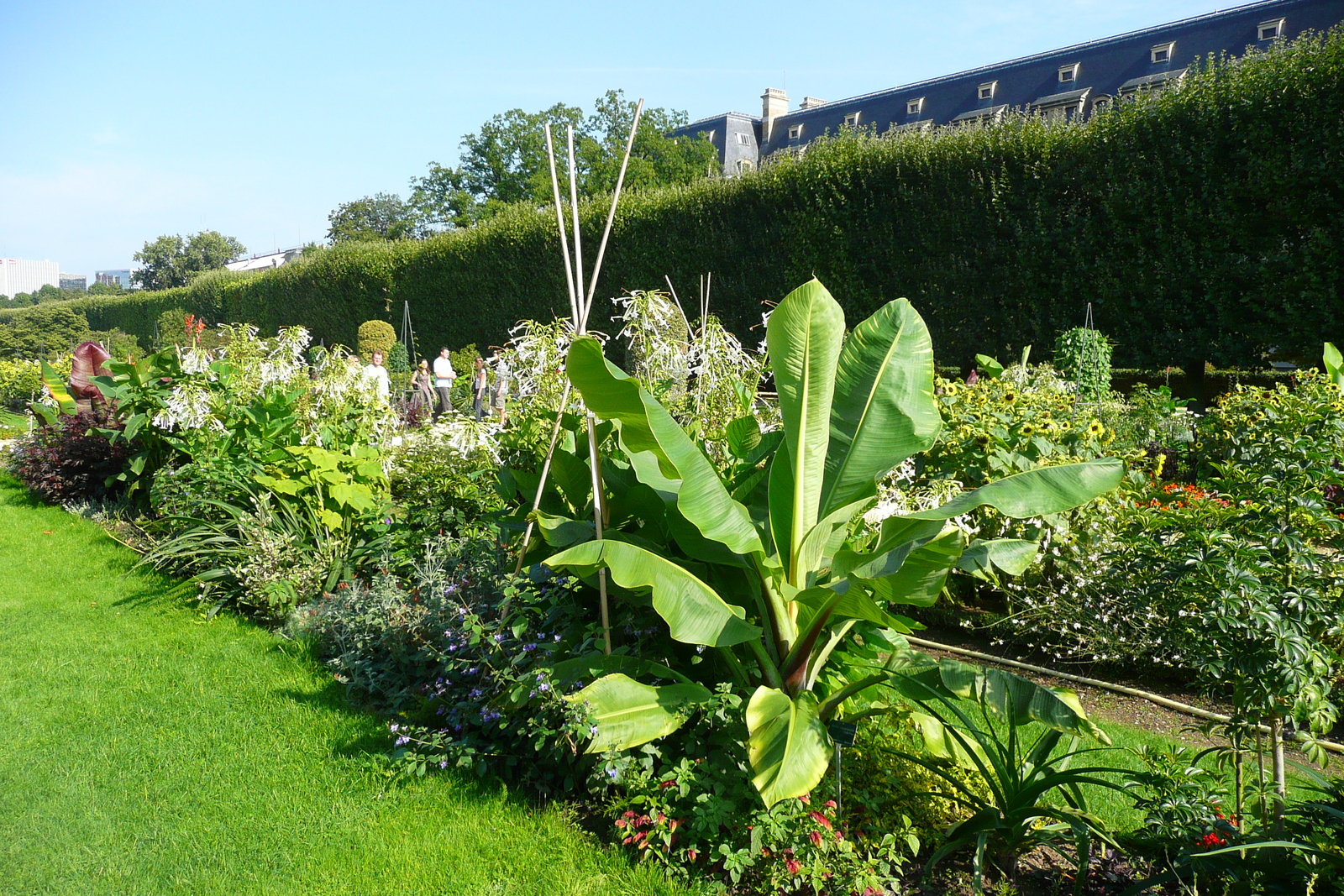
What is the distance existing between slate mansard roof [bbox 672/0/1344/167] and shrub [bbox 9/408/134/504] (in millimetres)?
12625

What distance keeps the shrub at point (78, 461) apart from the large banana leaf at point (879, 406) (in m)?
7.06

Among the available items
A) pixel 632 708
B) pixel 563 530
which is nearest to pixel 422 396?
pixel 563 530

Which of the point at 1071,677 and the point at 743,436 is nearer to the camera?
the point at 743,436

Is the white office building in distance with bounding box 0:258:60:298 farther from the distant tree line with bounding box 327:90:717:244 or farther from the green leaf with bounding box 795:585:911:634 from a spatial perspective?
the green leaf with bounding box 795:585:911:634

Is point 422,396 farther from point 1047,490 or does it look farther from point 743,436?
point 1047,490

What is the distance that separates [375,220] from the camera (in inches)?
2559

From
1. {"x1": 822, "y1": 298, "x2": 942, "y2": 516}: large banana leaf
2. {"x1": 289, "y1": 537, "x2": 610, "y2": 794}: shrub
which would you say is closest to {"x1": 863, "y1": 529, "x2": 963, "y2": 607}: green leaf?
{"x1": 822, "y1": 298, "x2": 942, "y2": 516}: large banana leaf

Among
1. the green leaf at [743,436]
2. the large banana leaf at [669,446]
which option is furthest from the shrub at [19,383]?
Answer: the large banana leaf at [669,446]

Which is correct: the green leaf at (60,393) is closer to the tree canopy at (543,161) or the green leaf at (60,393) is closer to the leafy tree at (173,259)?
the tree canopy at (543,161)

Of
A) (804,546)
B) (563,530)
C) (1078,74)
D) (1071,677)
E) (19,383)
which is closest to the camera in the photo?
(804,546)

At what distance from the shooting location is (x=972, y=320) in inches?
511

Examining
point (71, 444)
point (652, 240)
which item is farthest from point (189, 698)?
point (652, 240)

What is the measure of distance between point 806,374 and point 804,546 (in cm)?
65

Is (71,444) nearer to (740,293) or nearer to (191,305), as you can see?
(740,293)
